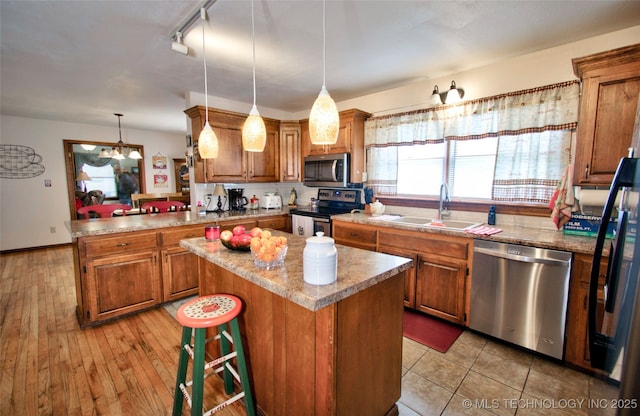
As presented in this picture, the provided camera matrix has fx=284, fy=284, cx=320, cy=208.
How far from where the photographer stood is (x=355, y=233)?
3.20m

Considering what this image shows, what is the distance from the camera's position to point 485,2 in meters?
1.80

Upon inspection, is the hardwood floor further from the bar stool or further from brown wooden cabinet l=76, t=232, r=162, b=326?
the bar stool

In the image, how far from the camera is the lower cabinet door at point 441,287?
8.12 feet

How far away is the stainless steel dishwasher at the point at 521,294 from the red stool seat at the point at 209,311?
1.94 metres

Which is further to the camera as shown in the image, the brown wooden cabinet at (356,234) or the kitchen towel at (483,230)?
the brown wooden cabinet at (356,234)

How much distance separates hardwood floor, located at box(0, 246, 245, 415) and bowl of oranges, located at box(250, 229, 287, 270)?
97cm

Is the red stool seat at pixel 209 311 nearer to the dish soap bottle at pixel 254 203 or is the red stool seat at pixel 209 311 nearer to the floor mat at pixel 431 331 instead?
the floor mat at pixel 431 331

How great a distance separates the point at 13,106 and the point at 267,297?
5698mm

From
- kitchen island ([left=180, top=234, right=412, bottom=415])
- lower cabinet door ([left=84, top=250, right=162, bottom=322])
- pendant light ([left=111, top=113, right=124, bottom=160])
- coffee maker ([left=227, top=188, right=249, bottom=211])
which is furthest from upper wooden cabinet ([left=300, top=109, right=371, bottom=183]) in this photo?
pendant light ([left=111, top=113, right=124, bottom=160])

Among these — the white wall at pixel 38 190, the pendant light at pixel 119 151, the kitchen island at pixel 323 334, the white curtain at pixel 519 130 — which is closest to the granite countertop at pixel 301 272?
the kitchen island at pixel 323 334

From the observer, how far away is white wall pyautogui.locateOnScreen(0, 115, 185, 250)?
507 centimetres

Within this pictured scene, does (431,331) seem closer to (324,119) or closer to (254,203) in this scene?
(324,119)

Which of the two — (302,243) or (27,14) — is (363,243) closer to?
(302,243)

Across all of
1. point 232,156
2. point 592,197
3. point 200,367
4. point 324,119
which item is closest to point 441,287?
point 592,197
